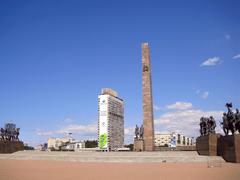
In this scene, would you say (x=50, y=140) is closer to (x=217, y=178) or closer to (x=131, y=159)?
(x=131, y=159)

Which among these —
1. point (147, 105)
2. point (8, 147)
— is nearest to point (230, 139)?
point (147, 105)

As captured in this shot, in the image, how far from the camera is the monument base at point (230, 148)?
2017 cm

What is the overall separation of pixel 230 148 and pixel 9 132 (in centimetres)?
3255

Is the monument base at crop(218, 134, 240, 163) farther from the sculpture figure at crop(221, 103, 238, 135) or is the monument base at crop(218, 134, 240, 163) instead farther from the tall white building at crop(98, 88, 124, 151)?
the tall white building at crop(98, 88, 124, 151)

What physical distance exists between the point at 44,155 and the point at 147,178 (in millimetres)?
17981

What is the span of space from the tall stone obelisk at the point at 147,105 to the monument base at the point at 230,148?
1079 cm

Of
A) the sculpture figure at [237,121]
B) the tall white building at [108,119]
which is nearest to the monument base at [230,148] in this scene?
the sculpture figure at [237,121]

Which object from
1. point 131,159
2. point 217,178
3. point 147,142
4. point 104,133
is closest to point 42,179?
point 217,178

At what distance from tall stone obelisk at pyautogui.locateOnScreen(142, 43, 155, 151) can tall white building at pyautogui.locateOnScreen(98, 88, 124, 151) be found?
4476 cm

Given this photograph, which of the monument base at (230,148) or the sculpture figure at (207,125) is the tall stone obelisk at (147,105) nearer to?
the sculpture figure at (207,125)

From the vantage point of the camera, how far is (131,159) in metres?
23.4

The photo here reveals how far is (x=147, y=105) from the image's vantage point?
108 ft

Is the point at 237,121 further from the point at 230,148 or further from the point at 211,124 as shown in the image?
the point at 211,124

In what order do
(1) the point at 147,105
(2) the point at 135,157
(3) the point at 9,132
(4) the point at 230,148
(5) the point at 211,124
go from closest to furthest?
(4) the point at 230,148 → (2) the point at 135,157 → (5) the point at 211,124 → (1) the point at 147,105 → (3) the point at 9,132
